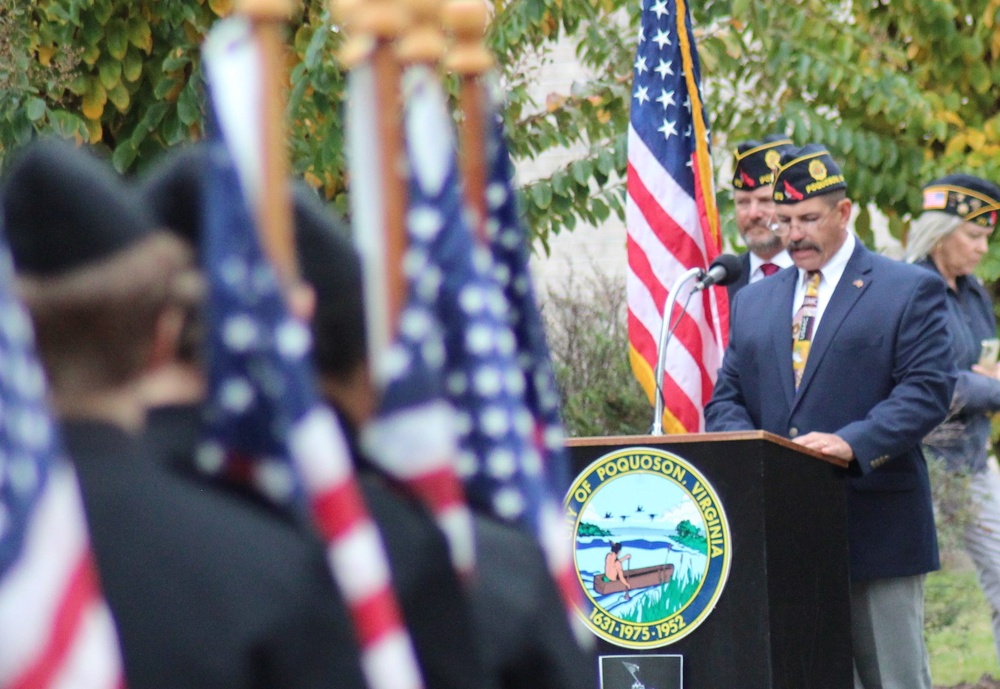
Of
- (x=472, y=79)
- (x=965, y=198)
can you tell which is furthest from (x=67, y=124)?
(x=472, y=79)

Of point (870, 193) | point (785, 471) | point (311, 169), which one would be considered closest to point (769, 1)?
point (870, 193)

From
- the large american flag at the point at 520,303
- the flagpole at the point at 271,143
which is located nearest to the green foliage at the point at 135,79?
the large american flag at the point at 520,303

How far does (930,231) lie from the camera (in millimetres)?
6750

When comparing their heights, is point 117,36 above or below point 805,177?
above

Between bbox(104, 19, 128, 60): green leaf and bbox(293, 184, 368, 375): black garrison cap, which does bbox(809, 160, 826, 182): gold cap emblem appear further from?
bbox(293, 184, 368, 375): black garrison cap

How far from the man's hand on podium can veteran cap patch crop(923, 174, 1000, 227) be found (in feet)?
6.88

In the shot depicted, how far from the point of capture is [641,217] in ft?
21.7

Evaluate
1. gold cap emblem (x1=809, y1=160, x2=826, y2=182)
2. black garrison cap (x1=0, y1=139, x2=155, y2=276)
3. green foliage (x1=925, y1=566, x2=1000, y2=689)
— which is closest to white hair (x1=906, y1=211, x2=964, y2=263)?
gold cap emblem (x1=809, y1=160, x2=826, y2=182)

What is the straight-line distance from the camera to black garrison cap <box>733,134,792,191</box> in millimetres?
6562

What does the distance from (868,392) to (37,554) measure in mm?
4094

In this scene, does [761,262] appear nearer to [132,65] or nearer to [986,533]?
[986,533]

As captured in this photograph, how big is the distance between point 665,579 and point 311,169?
2371mm

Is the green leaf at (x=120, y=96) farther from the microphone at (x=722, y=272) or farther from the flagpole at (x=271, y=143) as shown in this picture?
the flagpole at (x=271, y=143)

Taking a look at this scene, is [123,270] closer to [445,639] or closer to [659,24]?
[445,639]
